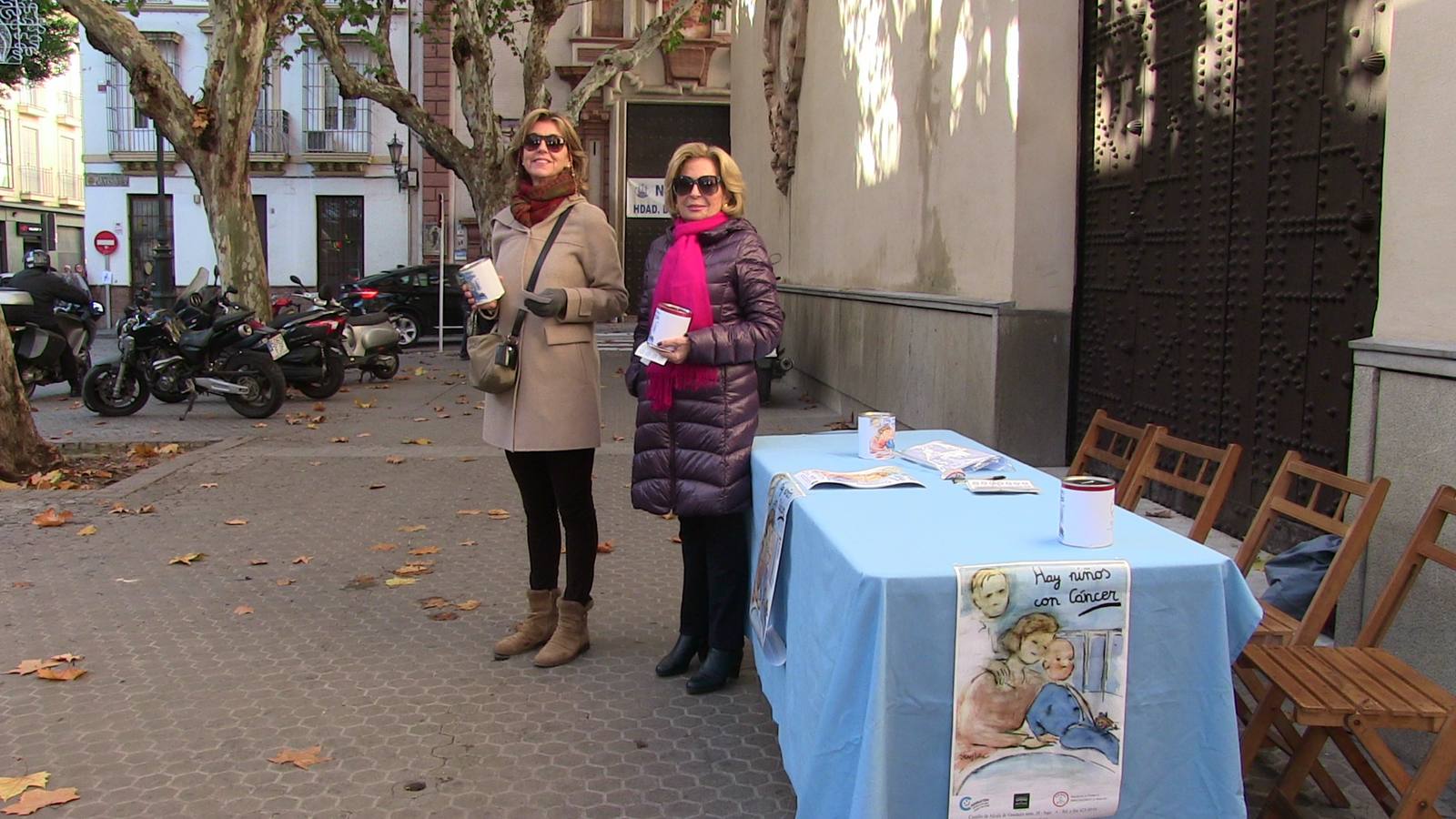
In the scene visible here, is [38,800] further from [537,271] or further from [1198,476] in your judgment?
[1198,476]

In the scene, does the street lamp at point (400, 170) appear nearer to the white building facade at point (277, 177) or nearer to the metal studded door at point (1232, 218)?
the white building facade at point (277, 177)

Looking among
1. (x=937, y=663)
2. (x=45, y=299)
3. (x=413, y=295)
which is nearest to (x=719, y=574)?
(x=937, y=663)

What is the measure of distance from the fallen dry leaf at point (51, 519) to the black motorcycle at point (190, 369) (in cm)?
471

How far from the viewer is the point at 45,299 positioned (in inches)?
513

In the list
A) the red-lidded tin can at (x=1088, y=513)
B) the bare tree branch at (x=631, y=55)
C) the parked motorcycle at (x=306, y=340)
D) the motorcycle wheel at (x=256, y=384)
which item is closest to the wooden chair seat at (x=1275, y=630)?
the red-lidded tin can at (x=1088, y=513)

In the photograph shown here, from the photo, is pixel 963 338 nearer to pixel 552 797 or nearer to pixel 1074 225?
pixel 1074 225

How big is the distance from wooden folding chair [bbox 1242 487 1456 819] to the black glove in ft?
7.99

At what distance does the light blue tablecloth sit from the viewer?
2.63m

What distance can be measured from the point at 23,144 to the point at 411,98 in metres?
43.3

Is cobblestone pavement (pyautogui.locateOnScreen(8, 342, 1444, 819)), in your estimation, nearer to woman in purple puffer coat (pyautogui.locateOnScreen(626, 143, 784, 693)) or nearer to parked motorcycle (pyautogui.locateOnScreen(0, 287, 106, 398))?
woman in purple puffer coat (pyautogui.locateOnScreen(626, 143, 784, 693))

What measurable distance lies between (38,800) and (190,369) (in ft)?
31.0

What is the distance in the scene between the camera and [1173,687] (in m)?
2.78

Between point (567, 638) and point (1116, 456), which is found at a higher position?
point (1116, 456)

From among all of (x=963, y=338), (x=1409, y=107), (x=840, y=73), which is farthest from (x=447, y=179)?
(x=1409, y=107)
